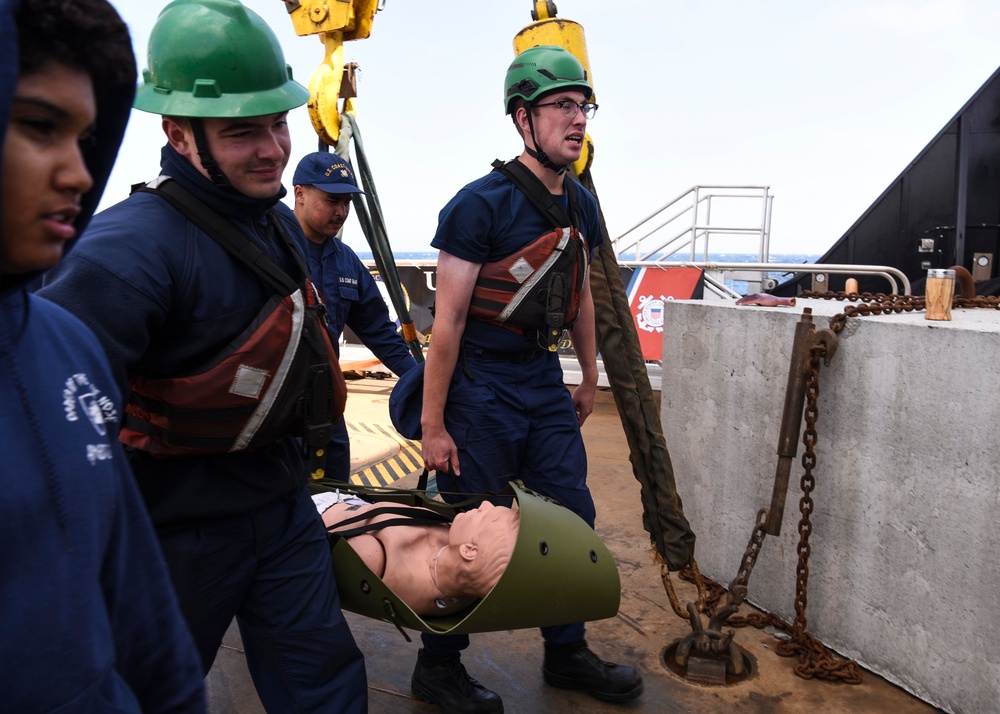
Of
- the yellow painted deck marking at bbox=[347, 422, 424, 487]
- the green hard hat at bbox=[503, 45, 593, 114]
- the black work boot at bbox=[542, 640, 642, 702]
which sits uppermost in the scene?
the green hard hat at bbox=[503, 45, 593, 114]

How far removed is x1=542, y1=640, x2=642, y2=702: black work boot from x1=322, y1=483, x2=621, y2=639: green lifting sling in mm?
859

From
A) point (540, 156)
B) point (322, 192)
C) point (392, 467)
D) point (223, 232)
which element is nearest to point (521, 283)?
point (540, 156)

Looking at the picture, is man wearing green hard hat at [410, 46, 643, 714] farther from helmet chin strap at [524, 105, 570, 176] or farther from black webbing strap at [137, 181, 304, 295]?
black webbing strap at [137, 181, 304, 295]

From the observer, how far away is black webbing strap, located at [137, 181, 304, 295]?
2.02 meters

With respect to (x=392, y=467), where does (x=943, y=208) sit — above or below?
above

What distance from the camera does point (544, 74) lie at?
311 centimetres

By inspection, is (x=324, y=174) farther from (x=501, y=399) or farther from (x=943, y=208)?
(x=943, y=208)

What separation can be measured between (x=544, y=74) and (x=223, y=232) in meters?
1.58

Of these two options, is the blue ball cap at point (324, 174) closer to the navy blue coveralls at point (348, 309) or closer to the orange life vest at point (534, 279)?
the navy blue coveralls at point (348, 309)

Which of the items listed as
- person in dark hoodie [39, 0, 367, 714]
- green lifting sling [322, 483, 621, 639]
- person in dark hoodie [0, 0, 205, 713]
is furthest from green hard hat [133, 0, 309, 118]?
green lifting sling [322, 483, 621, 639]

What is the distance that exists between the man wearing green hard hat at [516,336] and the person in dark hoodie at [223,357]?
0.90 metres

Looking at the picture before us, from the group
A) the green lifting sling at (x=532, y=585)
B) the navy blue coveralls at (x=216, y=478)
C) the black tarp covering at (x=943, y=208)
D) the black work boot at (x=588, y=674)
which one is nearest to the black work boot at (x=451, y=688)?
the black work boot at (x=588, y=674)

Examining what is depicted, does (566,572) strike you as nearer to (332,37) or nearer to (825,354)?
(825,354)

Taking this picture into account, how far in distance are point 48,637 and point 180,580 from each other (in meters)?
1.18
